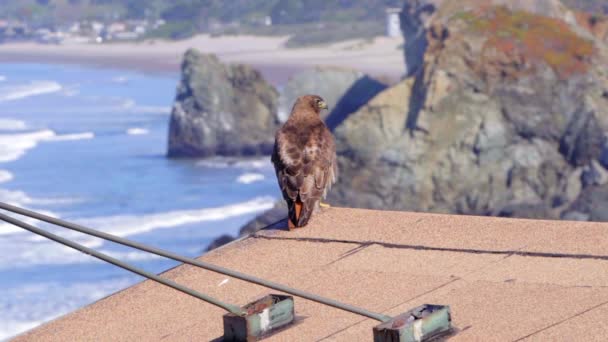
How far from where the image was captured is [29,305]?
22.4 m

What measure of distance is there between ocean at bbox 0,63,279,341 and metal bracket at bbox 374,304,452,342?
49.0 ft

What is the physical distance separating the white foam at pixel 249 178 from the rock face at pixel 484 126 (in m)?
8.58

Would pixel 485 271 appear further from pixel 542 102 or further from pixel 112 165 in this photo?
pixel 112 165

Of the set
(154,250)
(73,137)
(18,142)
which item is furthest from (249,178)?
(154,250)

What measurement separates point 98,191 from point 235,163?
8.34m

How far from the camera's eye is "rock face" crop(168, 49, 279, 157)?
1908 inches

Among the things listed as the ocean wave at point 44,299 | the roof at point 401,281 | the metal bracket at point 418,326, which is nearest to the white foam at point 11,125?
the ocean wave at point 44,299

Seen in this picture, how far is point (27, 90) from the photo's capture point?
7981 centimetres

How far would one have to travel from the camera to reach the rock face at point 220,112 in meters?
48.5

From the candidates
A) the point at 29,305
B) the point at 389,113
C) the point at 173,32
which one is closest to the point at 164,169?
the point at 389,113

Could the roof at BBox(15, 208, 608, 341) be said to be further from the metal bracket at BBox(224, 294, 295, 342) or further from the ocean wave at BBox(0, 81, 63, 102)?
the ocean wave at BBox(0, 81, 63, 102)

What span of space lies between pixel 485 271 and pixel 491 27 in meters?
28.4

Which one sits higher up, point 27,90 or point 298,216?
point 298,216

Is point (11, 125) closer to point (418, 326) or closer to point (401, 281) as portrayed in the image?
point (401, 281)
